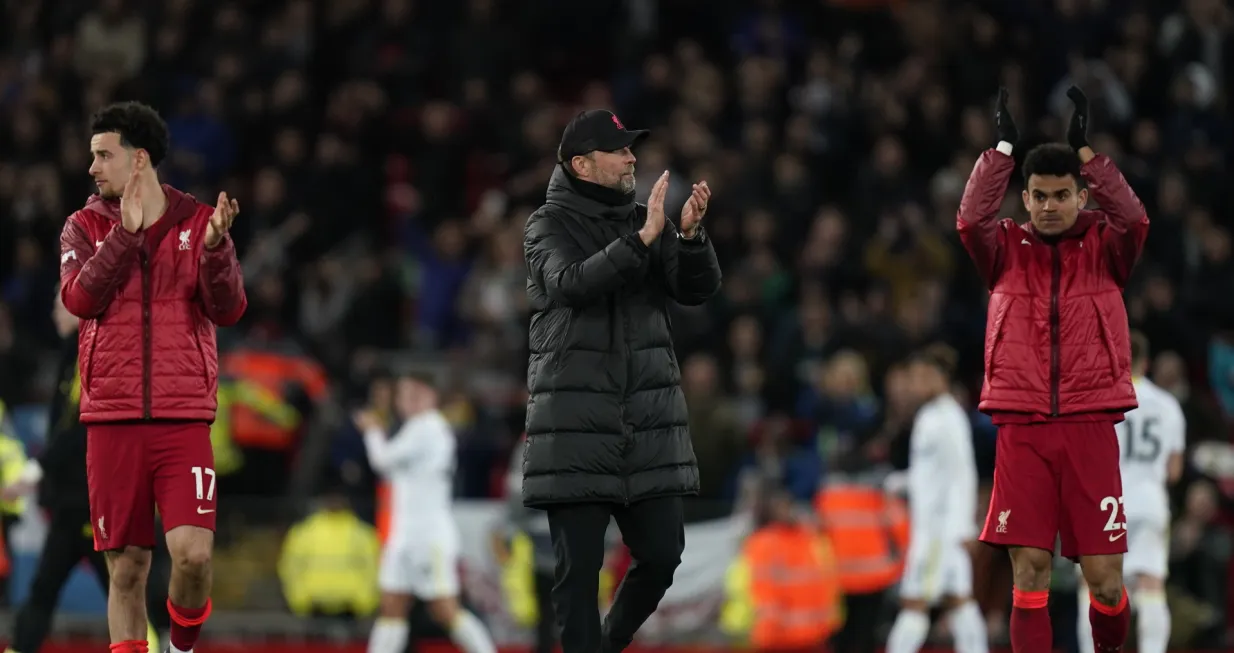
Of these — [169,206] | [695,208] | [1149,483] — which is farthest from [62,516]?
[1149,483]

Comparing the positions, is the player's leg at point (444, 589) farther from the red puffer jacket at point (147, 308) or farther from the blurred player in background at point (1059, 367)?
the blurred player in background at point (1059, 367)

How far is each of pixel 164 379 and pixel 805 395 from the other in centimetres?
880

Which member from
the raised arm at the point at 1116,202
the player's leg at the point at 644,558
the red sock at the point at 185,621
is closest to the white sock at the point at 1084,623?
the raised arm at the point at 1116,202

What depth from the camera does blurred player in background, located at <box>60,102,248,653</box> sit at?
28.0 ft

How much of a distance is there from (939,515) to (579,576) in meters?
5.58

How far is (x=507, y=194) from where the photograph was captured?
18.6m

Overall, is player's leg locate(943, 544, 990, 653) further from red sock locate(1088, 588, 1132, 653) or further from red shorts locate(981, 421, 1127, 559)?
red shorts locate(981, 421, 1127, 559)

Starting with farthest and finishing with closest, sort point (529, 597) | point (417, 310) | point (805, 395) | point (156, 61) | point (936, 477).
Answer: point (156, 61)
point (417, 310)
point (805, 395)
point (529, 597)
point (936, 477)

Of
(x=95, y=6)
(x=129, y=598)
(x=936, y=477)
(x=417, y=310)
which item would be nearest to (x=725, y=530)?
(x=936, y=477)

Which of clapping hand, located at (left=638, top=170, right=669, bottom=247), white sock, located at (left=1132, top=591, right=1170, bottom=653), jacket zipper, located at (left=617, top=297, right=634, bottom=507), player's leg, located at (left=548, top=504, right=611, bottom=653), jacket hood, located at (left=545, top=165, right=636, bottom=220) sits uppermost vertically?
jacket hood, located at (left=545, top=165, right=636, bottom=220)

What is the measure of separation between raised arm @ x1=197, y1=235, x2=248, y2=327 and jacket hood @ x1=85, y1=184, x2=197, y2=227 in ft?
0.87

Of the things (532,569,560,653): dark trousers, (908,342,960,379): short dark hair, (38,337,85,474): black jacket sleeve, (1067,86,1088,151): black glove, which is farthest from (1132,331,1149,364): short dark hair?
(38,337,85,474): black jacket sleeve

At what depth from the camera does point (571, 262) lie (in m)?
8.15

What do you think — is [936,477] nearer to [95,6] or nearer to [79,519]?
[79,519]
